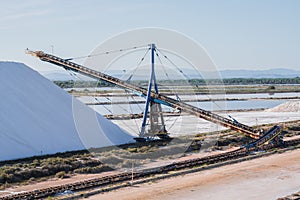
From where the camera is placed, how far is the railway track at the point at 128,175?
62.7ft

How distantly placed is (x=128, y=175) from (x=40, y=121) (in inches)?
375

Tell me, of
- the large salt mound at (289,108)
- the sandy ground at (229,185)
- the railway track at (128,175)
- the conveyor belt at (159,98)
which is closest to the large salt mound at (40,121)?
the conveyor belt at (159,98)

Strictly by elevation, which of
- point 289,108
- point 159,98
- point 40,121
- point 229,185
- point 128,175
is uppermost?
point 159,98

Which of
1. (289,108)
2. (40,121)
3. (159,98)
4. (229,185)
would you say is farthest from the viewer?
(289,108)

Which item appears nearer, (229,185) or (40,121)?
(229,185)

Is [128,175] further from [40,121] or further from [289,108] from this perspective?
[289,108]

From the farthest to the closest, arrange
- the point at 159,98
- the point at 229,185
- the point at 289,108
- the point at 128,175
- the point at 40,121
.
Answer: the point at 289,108
the point at 159,98
the point at 40,121
the point at 128,175
the point at 229,185

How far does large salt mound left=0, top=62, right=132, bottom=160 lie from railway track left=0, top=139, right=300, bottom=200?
690 centimetres

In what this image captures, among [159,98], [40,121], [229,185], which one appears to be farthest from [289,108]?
[229,185]

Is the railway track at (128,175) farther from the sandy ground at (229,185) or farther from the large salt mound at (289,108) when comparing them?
the large salt mound at (289,108)

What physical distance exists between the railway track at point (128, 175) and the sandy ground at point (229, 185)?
49.7 inches

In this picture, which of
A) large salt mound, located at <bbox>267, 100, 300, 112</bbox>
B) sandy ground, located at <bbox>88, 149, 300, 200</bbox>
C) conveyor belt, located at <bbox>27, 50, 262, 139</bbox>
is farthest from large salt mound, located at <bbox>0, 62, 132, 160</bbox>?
large salt mound, located at <bbox>267, 100, 300, 112</bbox>

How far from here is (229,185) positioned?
21578 millimetres

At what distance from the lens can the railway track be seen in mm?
19108
